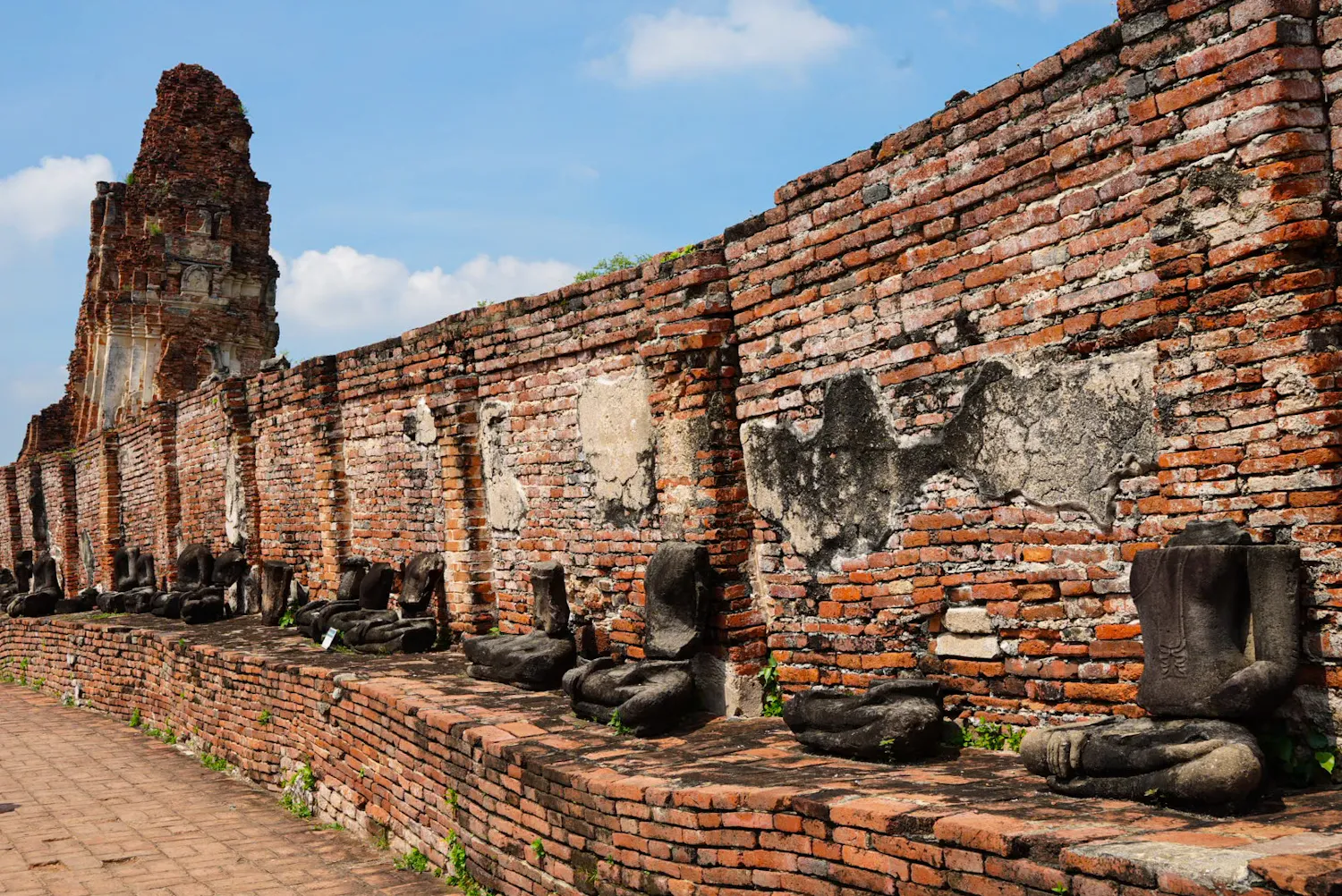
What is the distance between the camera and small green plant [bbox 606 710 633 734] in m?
5.39

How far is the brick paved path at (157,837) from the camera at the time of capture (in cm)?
585

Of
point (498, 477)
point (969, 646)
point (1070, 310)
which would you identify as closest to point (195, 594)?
point (498, 477)

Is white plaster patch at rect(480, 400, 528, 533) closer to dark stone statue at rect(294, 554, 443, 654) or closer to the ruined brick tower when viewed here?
dark stone statue at rect(294, 554, 443, 654)

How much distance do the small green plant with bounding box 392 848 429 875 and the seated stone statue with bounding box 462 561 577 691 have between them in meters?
1.11

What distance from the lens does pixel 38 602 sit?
1554cm

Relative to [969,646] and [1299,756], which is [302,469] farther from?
[1299,756]

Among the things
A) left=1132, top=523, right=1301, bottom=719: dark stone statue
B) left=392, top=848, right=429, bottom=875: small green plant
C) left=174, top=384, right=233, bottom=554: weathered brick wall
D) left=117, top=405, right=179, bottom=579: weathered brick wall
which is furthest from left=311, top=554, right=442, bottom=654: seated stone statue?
left=117, top=405, right=179, bottom=579: weathered brick wall

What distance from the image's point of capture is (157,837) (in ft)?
22.3

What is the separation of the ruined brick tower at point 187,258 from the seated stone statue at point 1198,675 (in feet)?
63.0

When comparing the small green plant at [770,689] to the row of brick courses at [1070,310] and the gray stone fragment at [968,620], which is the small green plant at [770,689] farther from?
the gray stone fragment at [968,620]

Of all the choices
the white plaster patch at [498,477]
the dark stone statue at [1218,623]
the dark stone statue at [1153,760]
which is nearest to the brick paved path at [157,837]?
the white plaster patch at [498,477]

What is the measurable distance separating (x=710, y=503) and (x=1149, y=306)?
99.8 inches

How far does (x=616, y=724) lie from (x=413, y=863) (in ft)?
5.04

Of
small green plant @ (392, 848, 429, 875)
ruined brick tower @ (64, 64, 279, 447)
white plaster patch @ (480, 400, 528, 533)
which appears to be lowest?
small green plant @ (392, 848, 429, 875)
